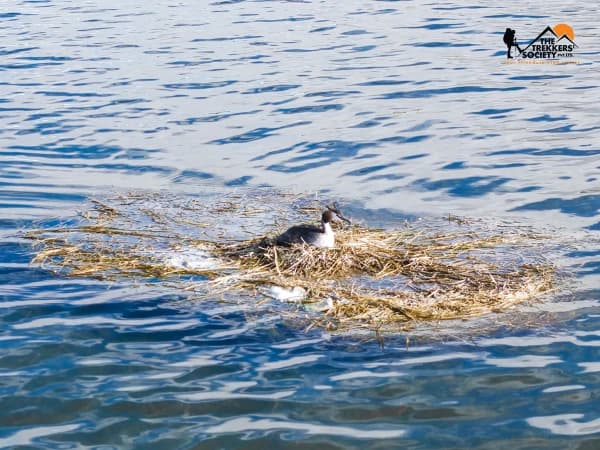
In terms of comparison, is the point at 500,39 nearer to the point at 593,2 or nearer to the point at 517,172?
the point at 593,2

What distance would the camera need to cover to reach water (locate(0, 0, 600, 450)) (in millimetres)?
7379

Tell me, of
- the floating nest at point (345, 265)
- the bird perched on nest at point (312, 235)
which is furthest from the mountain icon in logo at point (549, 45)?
the bird perched on nest at point (312, 235)

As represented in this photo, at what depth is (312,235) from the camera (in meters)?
10.1

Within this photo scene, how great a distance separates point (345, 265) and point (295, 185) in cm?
436

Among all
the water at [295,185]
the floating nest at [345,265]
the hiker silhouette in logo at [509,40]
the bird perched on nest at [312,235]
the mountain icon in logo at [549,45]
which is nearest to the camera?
the water at [295,185]

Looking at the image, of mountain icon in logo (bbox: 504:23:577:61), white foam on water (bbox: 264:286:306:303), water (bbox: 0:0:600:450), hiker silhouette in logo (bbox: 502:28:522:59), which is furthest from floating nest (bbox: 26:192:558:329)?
hiker silhouette in logo (bbox: 502:28:522:59)

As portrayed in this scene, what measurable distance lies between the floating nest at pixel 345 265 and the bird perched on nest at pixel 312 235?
82 mm

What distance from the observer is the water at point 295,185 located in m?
7.38

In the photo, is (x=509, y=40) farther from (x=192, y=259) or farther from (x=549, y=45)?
(x=192, y=259)

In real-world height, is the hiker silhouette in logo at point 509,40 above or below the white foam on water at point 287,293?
above

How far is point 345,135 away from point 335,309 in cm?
867

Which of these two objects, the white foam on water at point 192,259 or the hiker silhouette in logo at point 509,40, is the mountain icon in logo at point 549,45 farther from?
the white foam on water at point 192,259

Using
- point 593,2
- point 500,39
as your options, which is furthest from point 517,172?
point 593,2

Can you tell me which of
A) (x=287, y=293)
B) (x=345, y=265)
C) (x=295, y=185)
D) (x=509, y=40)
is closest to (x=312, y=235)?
(x=345, y=265)
